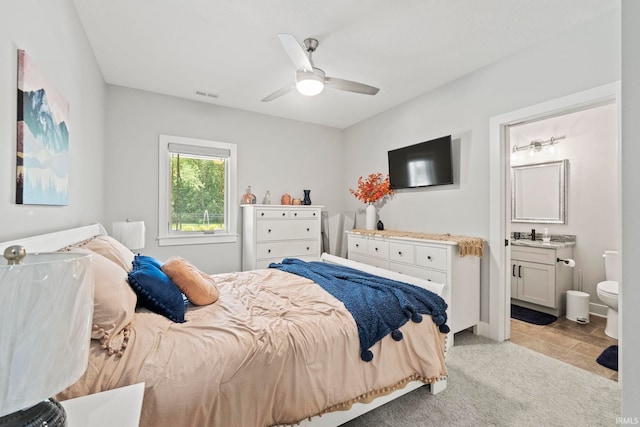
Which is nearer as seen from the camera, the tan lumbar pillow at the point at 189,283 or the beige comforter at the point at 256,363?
the beige comforter at the point at 256,363

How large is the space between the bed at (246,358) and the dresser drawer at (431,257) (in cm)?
100

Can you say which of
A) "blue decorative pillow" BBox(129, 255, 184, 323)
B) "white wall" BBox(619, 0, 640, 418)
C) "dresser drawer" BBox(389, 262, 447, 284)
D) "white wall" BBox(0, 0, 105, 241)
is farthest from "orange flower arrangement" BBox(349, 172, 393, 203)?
"white wall" BBox(619, 0, 640, 418)

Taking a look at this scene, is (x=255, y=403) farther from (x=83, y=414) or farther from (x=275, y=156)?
(x=275, y=156)

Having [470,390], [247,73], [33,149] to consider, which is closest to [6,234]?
[33,149]

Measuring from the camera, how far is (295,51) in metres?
2.08

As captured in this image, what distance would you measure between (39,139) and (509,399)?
3117mm

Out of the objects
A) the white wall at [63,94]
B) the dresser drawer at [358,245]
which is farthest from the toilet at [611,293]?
the white wall at [63,94]

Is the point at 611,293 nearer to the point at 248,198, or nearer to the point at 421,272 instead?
the point at 421,272

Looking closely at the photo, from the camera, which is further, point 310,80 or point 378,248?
point 378,248

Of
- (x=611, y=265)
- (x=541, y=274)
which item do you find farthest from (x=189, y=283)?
(x=611, y=265)

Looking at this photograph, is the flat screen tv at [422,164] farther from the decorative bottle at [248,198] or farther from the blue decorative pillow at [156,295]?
the blue decorative pillow at [156,295]

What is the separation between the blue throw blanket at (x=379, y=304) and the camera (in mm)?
1631

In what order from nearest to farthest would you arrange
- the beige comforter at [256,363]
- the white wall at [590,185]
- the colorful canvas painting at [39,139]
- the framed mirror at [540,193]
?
the beige comforter at [256,363], the colorful canvas painting at [39,139], the white wall at [590,185], the framed mirror at [540,193]

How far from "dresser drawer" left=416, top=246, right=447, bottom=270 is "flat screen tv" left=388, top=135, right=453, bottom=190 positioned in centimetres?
85
